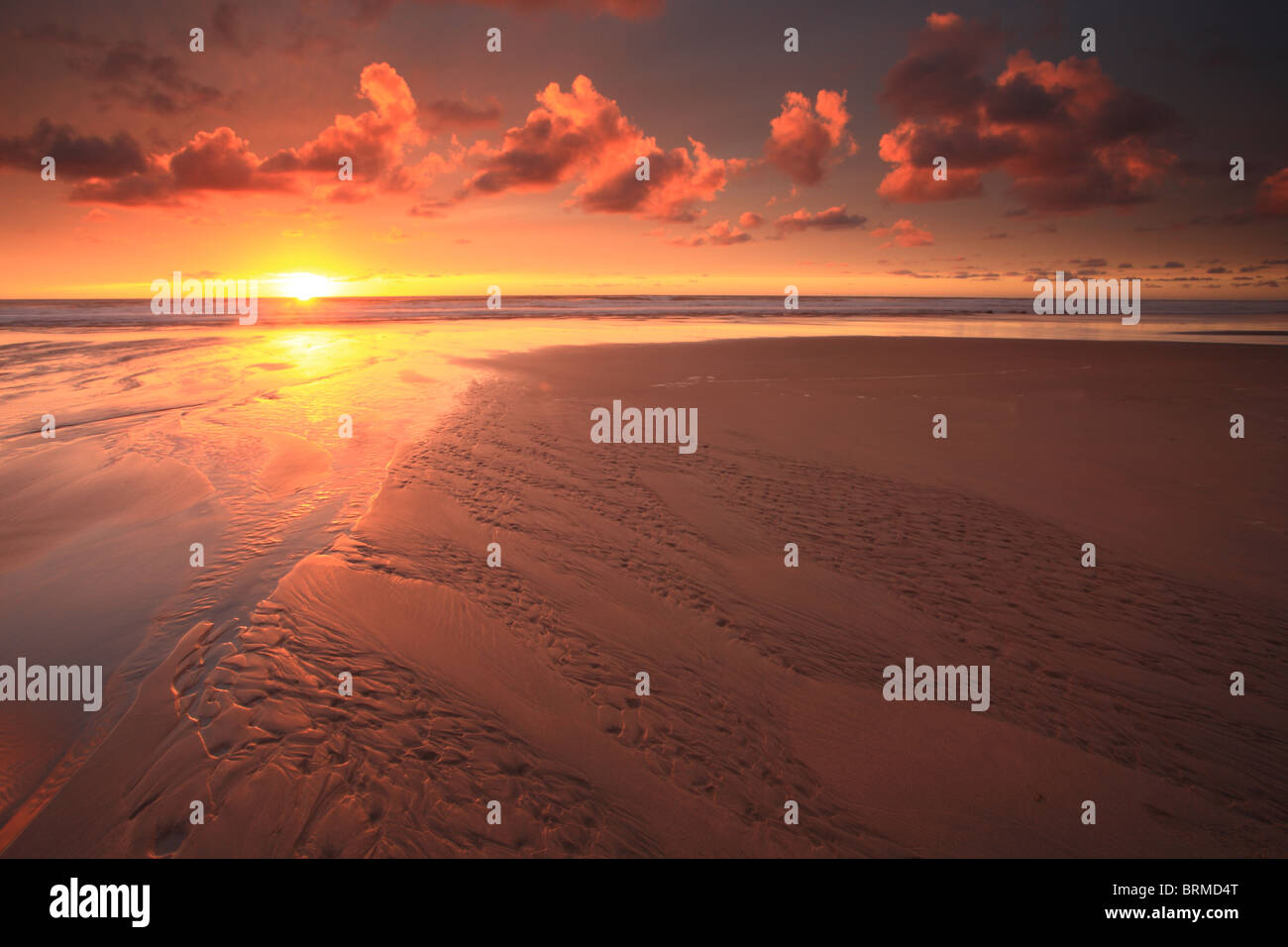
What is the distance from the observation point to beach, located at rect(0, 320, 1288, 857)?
138 inches

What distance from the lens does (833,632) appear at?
539 centimetres

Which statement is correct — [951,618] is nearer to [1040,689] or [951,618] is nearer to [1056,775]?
[1040,689]

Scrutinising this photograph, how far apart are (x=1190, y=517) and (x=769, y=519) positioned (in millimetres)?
5722

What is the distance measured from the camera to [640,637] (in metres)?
5.26

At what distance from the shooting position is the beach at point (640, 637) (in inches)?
138
